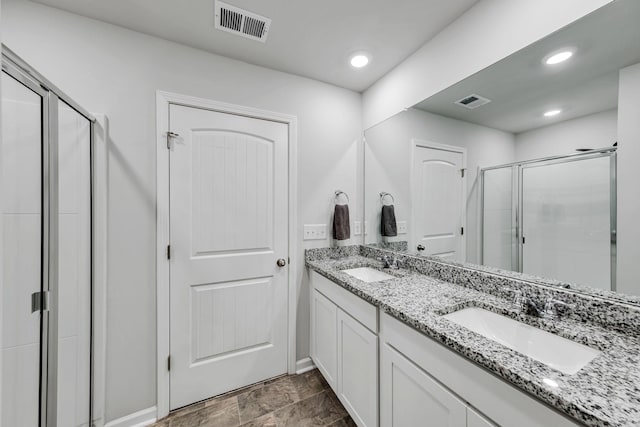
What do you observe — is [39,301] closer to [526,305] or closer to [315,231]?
[315,231]

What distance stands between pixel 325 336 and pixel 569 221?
1.49 metres

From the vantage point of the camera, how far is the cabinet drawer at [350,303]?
1244 mm

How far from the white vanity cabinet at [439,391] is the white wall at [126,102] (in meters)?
1.44

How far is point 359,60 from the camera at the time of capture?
178 centimetres

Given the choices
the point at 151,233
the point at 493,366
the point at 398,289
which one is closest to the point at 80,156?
the point at 151,233

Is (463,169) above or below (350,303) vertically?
above

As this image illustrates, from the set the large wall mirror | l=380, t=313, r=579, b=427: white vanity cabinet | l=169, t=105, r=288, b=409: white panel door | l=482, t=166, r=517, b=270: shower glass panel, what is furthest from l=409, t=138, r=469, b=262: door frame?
l=169, t=105, r=288, b=409: white panel door

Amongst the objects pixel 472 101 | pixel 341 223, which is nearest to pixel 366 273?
pixel 341 223

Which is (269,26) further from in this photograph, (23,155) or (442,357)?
(442,357)

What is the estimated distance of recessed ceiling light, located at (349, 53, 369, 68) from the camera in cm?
173

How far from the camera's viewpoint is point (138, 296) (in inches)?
59.6

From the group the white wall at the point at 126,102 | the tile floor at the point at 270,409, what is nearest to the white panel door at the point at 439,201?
the tile floor at the point at 270,409

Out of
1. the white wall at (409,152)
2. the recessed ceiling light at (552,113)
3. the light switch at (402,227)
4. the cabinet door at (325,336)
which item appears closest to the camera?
the recessed ceiling light at (552,113)

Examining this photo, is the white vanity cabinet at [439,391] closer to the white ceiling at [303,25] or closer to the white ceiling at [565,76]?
the white ceiling at [565,76]
